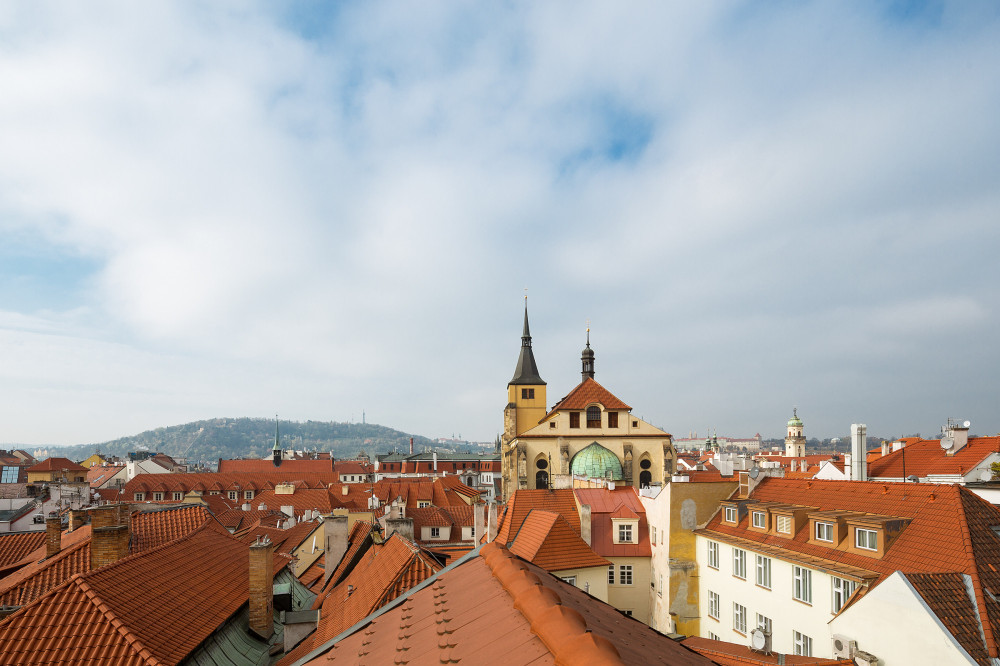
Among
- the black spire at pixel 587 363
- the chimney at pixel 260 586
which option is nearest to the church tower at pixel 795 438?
the black spire at pixel 587 363

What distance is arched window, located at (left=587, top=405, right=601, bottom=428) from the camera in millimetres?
61562

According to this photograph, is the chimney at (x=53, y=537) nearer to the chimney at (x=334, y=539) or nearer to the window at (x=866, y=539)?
the chimney at (x=334, y=539)

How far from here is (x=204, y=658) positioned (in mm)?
11047

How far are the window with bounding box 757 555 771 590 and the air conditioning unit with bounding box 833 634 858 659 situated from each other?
25.3 ft

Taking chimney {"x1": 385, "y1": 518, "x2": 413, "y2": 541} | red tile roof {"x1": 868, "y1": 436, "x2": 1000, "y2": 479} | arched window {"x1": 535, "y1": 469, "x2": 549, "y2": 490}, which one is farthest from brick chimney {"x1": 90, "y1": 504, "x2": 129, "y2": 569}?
arched window {"x1": 535, "y1": 469, "x2": 549, "y2": 490}

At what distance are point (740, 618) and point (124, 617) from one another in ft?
72.8

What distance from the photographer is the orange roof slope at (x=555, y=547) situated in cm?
2455

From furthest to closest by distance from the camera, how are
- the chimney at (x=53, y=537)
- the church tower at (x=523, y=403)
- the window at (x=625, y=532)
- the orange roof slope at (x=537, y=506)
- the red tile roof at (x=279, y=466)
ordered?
the red tile roof at (x=279, y=466)
the church tower at (x=523, y=403)
the orange roof slope at (x=537, y=506)
the window at (x=625, y=532)
the chimney at (x=53, y=537)

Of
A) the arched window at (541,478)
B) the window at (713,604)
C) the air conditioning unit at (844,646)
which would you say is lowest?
the window at (713,604)

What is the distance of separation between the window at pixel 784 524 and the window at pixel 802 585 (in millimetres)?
1998

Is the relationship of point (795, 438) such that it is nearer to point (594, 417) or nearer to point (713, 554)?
point (594, 417)

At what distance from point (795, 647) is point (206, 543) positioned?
19.3m

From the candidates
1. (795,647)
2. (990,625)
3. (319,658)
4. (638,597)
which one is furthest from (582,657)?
(638,597)

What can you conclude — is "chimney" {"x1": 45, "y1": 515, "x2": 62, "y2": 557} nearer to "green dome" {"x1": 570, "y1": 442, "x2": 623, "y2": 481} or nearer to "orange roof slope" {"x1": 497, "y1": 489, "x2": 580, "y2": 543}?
"orange roof slope" {"x1": 497, "y1": 489, "x2": 580, "y2": 543}
